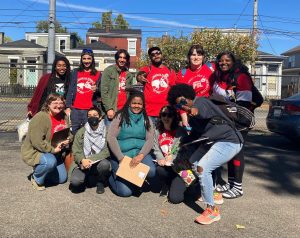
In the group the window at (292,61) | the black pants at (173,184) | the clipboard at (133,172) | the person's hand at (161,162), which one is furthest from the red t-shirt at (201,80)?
the window at (292,61)

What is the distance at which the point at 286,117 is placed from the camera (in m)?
8.83

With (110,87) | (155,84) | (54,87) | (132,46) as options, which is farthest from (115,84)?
(132,46)

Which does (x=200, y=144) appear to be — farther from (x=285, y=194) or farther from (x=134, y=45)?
(x=134, y=45)

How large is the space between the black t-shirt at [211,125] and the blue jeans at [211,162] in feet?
0.24

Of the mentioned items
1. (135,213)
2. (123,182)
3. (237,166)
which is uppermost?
(237,166)

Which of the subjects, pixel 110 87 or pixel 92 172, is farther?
pixel 110 87

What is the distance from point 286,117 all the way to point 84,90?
502 cm

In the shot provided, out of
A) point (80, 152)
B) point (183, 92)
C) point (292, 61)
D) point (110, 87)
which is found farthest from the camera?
point (292, 61)

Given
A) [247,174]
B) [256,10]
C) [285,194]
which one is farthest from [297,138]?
[256,10]

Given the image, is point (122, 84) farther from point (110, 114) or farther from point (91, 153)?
point (91, 153)

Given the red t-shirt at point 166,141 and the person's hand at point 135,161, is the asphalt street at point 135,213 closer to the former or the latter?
the person's hand at point 135,161

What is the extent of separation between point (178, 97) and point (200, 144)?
725 millimetres

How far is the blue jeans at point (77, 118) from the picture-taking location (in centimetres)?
609

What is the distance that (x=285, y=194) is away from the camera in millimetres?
5594
